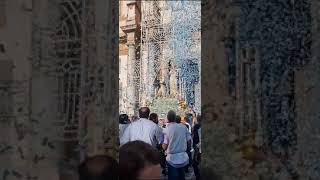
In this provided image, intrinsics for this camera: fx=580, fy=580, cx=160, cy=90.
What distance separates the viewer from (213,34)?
130 inches

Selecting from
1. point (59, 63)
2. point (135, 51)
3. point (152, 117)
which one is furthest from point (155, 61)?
point (59, 63)

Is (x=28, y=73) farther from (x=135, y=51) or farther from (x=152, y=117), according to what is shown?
(x=135, y=51)

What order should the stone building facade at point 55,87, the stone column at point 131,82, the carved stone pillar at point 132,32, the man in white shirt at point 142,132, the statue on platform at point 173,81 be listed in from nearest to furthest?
the stone building facade at point 55,87, the man in white shirt at point 142,132, the stone column at point 131,82, the statue on platform at point 173,81, the carved stone pillar at point 132,32

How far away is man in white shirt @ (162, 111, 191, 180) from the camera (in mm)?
6418

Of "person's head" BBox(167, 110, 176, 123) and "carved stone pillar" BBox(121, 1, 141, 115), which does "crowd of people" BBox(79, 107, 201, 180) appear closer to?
"person's head" BBox(167, 110, 176, 123)

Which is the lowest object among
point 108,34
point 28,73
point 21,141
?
point 21,141

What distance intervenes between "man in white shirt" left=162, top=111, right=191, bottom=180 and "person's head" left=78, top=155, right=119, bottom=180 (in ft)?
14.2

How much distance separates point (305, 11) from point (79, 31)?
1425 millimetres

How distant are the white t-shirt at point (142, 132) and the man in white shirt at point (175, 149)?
1.69ft

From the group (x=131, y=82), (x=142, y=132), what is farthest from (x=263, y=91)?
(x=131, y=82)

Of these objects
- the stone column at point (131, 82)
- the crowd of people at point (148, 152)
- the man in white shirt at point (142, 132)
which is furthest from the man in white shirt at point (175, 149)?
the stone column at point (131, 82)

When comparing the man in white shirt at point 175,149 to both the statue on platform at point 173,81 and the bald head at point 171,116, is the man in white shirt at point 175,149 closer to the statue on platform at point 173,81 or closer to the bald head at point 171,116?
the bald head at point 171,116

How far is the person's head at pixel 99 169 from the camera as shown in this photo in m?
2.04

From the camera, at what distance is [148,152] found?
1.94 m
